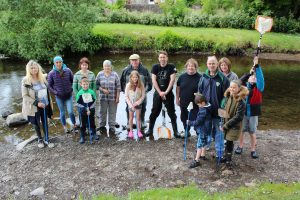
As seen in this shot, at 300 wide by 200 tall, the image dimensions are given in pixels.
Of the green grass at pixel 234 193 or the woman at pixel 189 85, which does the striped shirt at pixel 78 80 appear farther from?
the green grass at pixel 234 193

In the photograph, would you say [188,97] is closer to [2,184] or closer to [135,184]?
[135,184]

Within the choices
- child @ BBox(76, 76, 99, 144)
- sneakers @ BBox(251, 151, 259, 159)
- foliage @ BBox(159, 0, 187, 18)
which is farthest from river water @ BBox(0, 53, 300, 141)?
foliage @ BBox(159, 0, 187, 18)

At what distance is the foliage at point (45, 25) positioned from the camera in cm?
2319

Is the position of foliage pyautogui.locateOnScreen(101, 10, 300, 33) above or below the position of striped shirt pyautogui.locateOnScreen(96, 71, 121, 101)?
above

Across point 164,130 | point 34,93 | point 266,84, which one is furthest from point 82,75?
point 266,84

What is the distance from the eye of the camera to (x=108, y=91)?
1046 cm

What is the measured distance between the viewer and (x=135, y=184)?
7691mm

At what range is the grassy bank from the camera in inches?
1112

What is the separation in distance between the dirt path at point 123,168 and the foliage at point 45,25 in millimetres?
15421

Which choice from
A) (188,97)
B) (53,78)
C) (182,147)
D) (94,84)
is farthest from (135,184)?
(53,78)

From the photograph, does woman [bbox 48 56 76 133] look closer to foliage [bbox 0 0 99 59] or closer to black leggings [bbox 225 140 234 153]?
black leggings [bbox 225 140 234 153]

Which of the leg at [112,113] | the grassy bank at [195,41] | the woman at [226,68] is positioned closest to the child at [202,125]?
the woman at [226,68]

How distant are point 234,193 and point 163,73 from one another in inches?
168

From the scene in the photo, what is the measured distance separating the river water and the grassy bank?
1223 millimetres
